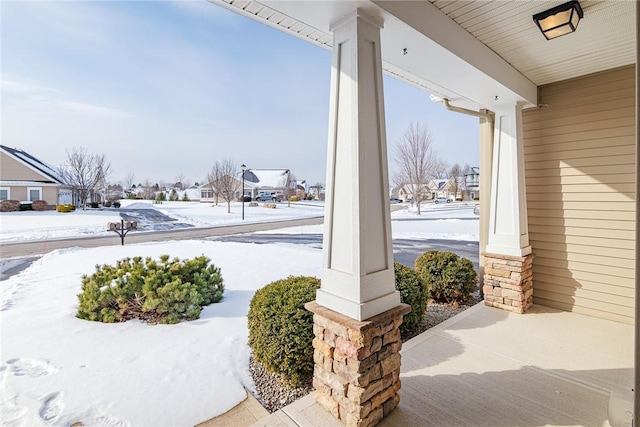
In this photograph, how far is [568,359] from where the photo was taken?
109 inches

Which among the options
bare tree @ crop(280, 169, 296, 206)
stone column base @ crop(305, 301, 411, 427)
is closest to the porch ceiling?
stone column base @ crop(305, 301, 411, 427)

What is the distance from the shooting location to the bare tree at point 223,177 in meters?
27.3

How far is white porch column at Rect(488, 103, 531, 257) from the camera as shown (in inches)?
152

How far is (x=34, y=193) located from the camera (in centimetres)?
2014

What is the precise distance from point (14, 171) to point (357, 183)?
89.8ft

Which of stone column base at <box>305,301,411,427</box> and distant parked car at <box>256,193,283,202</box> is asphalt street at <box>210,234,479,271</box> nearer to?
stone column base at <box>305,301,411,427</box>

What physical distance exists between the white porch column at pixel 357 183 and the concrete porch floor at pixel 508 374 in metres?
0.84

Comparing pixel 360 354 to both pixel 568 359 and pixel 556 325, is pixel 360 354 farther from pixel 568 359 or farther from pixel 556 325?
pixel 556 325

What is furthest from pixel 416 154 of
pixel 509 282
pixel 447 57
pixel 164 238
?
pixel 447 57

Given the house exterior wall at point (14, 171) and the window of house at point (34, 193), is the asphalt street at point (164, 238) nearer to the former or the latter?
the window of house at point (34, 193)

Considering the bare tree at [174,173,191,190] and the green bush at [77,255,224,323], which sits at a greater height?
the bare tree at [174,173,191,190]

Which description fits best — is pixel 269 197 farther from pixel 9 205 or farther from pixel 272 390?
pixel 272 390

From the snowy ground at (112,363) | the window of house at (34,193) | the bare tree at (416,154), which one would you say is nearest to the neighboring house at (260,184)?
the window of house at (34,193)

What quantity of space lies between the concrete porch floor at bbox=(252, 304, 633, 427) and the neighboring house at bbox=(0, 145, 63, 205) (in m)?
Answer: 26.0
